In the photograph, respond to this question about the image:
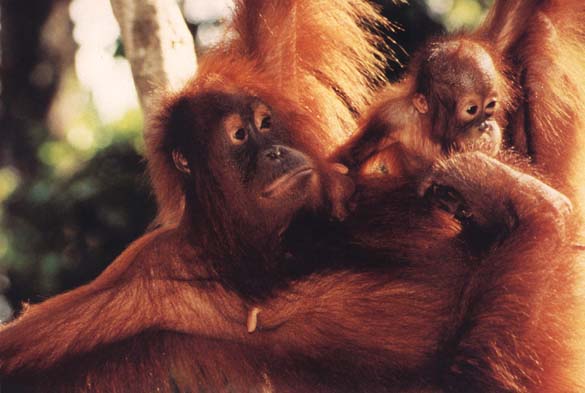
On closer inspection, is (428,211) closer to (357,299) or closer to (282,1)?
(357,299)

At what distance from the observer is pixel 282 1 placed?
12.7 feet

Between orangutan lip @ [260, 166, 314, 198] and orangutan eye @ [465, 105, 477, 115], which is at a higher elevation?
orangutan eye @ [465, 105, 477, 115]

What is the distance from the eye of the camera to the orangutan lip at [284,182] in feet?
10.4

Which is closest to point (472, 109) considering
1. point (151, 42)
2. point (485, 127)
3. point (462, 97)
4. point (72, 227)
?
point (462, 97)

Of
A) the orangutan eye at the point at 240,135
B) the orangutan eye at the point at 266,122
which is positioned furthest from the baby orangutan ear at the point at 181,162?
the orangutan eye at the point at 266,122

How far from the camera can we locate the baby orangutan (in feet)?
11.3

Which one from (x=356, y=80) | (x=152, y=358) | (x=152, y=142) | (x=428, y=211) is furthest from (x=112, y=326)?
(x=356, y=80)

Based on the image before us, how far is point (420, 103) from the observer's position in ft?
12.1

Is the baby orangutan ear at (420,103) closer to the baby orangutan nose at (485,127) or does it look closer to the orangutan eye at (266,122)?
the baby orangutan nose at (485,127)

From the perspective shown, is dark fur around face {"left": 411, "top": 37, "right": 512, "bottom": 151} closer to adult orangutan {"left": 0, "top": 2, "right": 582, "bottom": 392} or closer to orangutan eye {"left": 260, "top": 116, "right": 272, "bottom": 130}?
adult orangutan {"left": 0, "top": 2, "right": 582, "bottom": 392}

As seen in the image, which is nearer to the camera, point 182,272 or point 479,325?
point 479,325

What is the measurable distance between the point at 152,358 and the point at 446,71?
1586mm

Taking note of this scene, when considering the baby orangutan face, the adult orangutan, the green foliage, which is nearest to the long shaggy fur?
the adult orangutan

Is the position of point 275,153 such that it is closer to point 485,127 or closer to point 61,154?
point 485,127
